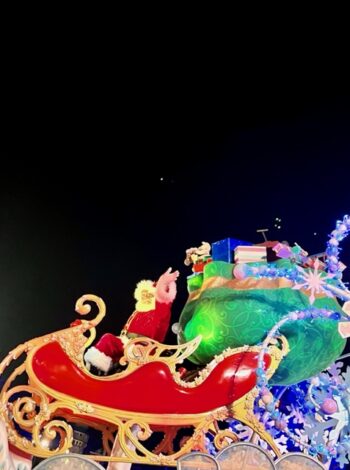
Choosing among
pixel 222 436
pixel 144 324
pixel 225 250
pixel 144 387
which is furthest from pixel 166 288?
pixel 222 436

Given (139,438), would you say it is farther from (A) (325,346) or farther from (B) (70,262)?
(B) (70,262)

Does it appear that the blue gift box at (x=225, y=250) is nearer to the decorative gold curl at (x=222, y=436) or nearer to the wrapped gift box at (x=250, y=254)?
the wrapped gift box at (x=250, y=254)

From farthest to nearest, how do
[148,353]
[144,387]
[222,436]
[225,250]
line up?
1. [225,250]
2. [148,353]
3. [144,387]
4. [222,436]

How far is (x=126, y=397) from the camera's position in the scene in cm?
386

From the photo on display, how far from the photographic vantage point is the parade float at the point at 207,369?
12.3 ft

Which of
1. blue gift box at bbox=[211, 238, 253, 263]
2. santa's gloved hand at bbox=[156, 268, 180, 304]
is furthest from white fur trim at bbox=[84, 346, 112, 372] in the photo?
blue gift box at bbox=[211, 238, 253, 263]

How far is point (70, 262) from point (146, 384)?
4.79 meters

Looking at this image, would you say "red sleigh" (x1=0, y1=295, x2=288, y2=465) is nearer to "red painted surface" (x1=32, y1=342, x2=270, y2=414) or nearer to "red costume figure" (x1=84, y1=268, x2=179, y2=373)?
"red painted surface" (x1=32, y1=342, x2=270, y2=414)

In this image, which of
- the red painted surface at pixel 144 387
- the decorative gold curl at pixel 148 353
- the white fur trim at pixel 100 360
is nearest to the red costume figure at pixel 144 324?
the white fur trim at pixel 100 360

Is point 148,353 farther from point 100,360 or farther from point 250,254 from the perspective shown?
point 250,254

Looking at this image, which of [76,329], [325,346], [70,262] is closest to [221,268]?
[325,346]

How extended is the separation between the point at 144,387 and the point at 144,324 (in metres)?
0.90

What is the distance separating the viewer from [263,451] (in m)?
3.40

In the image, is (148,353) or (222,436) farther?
(148,353)
